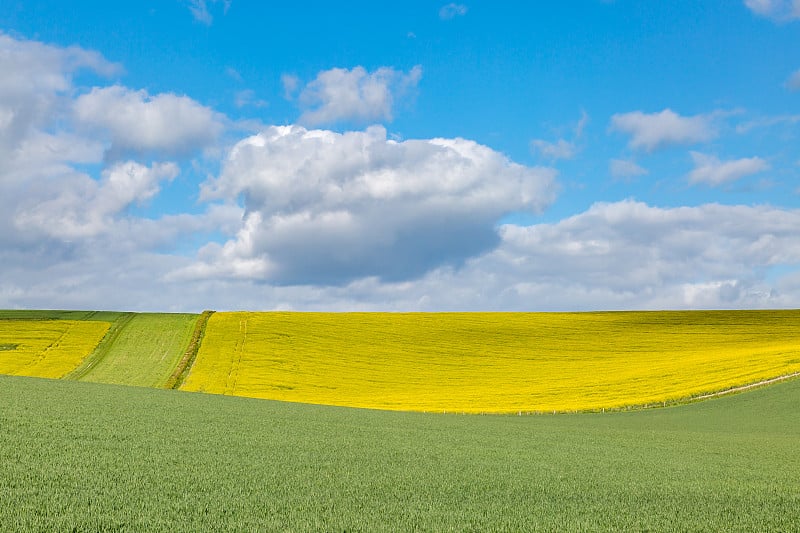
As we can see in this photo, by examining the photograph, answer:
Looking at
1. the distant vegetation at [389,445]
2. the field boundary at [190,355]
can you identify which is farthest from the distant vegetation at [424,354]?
the distant vegetation at [389,445]

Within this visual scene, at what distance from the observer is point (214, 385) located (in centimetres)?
4294

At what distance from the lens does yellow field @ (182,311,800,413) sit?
40.0 meters

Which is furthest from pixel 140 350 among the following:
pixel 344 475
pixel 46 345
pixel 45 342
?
pixel 344 475

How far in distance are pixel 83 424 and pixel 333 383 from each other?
30.8 m

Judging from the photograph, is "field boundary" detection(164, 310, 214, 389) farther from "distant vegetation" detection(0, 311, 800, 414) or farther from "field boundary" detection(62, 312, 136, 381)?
"field boundary" detection(62, 312, 136, 381)

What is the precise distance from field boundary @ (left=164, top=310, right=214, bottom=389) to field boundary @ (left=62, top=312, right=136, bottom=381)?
21.4 feet

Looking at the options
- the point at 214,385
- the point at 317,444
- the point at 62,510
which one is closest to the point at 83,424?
the point at 317,444

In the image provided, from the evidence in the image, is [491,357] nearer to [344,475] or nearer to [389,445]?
[389,445]

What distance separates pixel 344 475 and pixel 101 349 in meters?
48.6

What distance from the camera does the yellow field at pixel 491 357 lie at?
40.0m

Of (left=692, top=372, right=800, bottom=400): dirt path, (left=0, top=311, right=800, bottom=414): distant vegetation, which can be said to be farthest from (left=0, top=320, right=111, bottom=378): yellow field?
(left=692, top=372, right=800, bottom=400): dirt path

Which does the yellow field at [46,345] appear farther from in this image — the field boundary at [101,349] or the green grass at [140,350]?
the green grass at [140,350]

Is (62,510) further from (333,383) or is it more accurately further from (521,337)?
(521,337)

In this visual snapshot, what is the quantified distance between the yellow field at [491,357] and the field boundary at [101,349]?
801 centimetres
